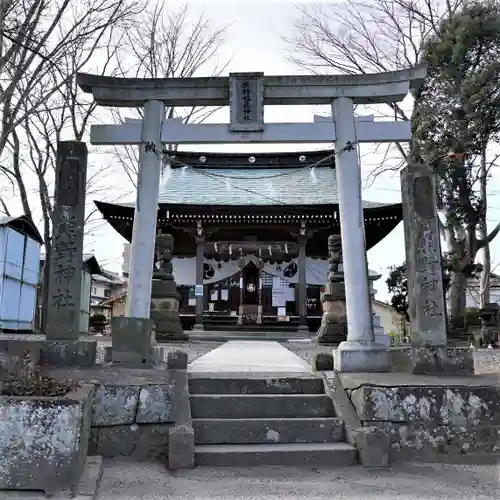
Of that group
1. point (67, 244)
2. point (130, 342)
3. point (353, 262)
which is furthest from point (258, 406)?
point (67, 244)

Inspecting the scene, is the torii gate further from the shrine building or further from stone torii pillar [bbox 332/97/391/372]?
the shrine building

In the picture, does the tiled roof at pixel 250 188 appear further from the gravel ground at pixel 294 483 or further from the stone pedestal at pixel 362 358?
the gravel ground at pixel 294 483

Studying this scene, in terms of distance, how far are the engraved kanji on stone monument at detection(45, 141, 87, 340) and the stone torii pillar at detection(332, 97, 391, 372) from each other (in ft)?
10.5

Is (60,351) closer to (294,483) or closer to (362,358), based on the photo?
(294,483)

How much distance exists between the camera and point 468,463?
438 cm

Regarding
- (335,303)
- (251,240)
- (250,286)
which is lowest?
(335,303)

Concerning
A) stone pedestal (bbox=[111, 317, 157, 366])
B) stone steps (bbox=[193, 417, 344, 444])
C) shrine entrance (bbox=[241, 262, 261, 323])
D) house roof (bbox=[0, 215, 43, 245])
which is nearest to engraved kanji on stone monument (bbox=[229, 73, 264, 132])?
stone pedestal (bbox=[111, 317, 157, 366])

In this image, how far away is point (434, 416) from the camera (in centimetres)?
455

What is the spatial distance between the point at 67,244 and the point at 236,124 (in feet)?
9.12

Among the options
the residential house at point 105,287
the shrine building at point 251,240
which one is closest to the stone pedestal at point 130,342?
the shrine building at point 251,240

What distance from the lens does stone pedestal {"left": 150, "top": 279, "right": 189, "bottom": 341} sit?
40.6 ft

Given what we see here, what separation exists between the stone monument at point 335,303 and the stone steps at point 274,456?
8154 mm

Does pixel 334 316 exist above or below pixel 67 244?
below

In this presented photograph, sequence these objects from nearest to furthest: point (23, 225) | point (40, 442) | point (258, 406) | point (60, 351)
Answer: point (40, 442), point (258, 406), point (60, 351), point (23, 225)
